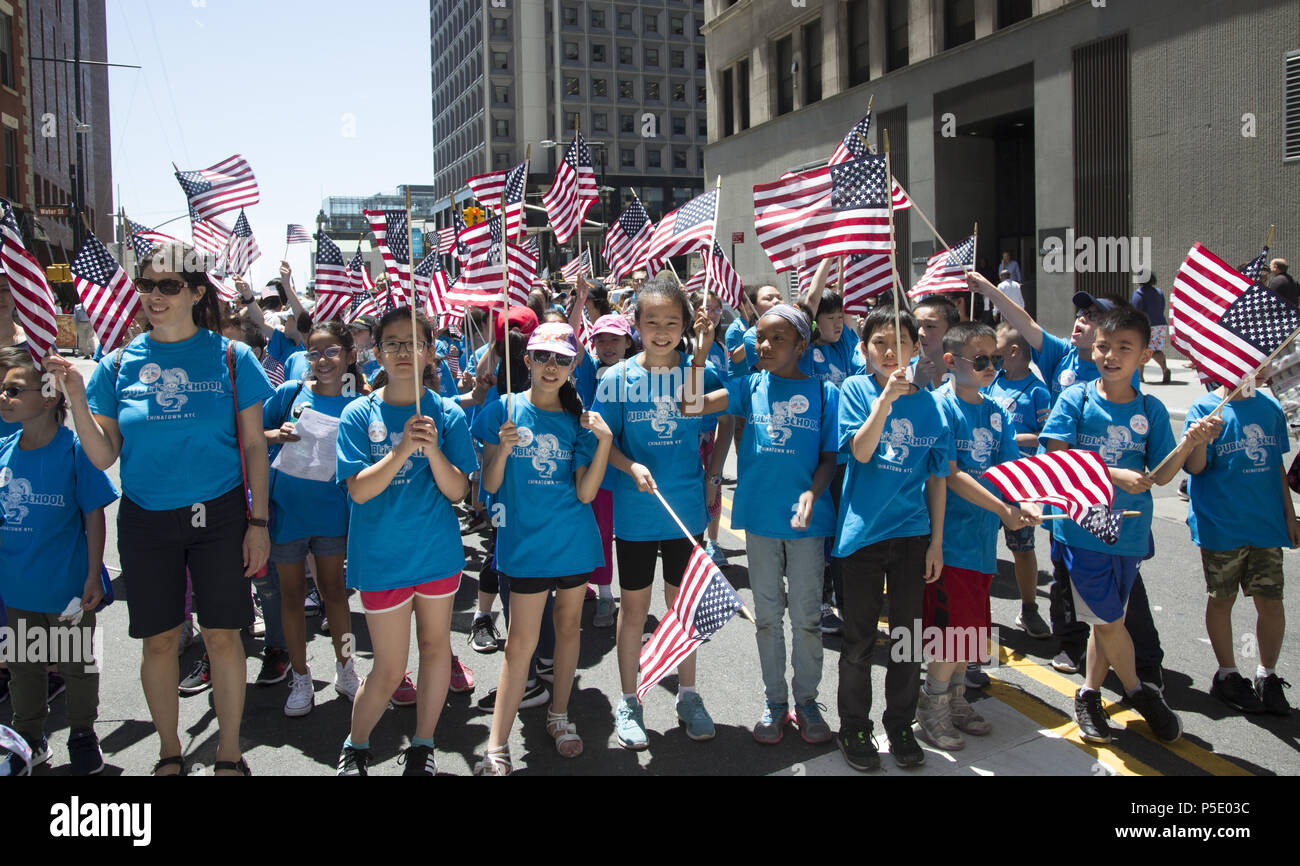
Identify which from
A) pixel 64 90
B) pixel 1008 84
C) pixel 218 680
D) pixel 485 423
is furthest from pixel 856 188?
pixel 64 90

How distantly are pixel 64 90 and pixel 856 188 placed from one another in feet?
159

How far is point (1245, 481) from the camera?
175 inches

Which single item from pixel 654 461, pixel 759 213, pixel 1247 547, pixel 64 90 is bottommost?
pixel 1247 547

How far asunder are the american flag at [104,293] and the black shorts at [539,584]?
10.9 feet

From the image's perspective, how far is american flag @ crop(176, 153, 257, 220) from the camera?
352 inches

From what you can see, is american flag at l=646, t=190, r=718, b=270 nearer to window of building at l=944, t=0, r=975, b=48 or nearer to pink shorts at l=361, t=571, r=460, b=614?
pink shorts at l=361, t=571, r=460, b=614

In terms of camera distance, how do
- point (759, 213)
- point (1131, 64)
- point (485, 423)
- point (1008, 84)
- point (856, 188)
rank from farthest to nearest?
1. point (1008, 84)
2. point (1131, 64)
3. point (759, 213)
4. point (856, 188)
5. point (485, 423)

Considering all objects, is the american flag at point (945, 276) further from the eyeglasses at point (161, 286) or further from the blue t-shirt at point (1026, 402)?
the eyeglasses at point (161, 286)

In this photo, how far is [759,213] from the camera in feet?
16.9

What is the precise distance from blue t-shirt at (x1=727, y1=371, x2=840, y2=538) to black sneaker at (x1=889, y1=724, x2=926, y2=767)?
89 cm

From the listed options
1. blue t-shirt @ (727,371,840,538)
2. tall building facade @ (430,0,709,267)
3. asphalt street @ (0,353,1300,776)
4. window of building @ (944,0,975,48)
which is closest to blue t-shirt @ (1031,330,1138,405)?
asphalt street @ (0,353,1300,776)

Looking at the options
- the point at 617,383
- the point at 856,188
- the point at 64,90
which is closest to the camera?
the point at 617,383

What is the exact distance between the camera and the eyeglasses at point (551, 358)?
4.00m

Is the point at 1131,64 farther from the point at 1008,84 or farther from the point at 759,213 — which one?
the point at 759,213
